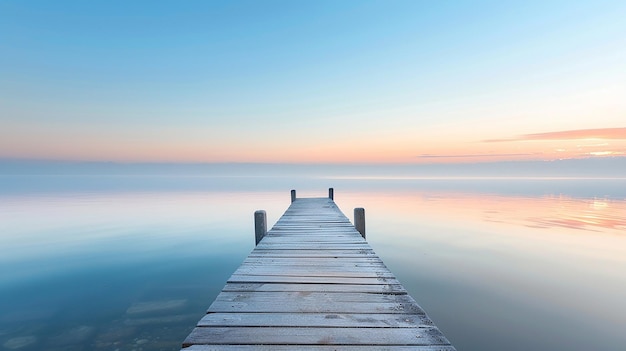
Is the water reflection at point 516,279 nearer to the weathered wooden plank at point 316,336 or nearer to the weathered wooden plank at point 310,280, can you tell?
the weathered wooden plank at point 310,280

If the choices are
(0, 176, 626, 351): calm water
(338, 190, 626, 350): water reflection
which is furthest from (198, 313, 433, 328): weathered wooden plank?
(338, 190, 626, 350): water reflection

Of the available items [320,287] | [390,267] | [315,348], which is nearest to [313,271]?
[320,287]

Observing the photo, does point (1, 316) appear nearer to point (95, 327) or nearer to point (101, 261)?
point (95, 327)

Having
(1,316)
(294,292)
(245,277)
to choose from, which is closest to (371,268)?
(294,292)

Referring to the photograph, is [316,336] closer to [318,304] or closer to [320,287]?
[318,304]

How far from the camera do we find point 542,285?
10188mm

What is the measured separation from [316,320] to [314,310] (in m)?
0.23

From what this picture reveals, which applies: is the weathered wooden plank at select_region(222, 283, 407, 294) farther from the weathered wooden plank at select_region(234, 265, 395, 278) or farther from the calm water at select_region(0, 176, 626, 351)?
the calm water at select_region(0, 176, 626, 351)

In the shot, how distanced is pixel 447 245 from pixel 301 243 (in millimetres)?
11848

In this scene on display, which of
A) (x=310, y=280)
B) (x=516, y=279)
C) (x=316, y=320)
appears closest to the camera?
(x=316, y=320)

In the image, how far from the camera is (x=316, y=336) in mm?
2830

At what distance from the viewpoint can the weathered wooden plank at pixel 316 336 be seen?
8.96 ft

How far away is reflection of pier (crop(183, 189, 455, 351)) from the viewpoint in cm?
274

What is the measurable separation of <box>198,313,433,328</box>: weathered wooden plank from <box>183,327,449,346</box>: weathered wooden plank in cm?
7
